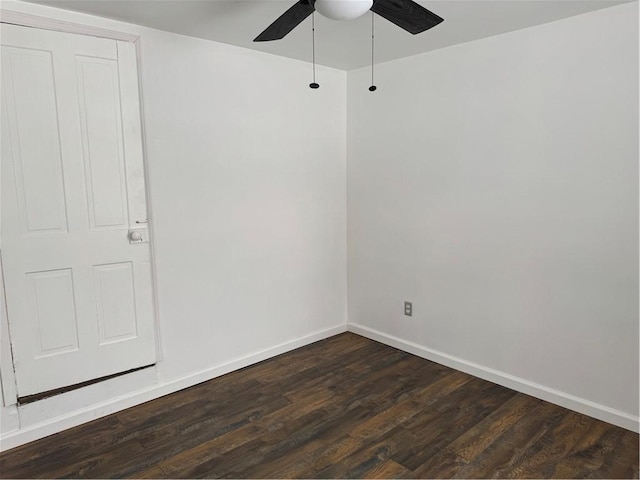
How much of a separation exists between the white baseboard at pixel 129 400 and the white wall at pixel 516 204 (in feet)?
3.40

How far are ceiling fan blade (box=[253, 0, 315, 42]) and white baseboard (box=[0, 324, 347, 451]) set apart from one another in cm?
226

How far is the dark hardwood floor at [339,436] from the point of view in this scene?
2.19 m

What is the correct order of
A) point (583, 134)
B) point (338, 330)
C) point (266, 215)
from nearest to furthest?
point (583, 134) → point (266, 215) → point (338, 330)

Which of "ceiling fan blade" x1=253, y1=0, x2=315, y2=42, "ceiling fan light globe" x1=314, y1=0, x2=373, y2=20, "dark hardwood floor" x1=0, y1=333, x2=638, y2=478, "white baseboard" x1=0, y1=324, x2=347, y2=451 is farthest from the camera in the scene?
"white baseboard" x1=0, y1=324, x2=347, y2=451

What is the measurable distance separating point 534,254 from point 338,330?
188cm

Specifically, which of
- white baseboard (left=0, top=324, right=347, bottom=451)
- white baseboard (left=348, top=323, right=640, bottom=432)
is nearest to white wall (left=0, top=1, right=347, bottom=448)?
white baseboard (left=0, top=324, right=347, bottom=451)

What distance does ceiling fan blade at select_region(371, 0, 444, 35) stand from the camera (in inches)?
67.7

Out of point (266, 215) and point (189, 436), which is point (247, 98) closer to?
point (266, 215)

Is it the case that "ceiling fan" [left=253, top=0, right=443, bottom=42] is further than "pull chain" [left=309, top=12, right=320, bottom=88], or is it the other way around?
"pull chain" [left=309, top=12, right=320, bottom=88]

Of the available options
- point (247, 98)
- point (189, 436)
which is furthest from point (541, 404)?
point (247, 98)

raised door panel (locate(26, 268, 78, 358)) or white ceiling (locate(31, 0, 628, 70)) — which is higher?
white ceiling (locate(31, 0, 628, 70))

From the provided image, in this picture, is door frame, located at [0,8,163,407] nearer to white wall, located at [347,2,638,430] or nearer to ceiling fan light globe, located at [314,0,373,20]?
ceiling fan light globe, located at [314,0,373,20]

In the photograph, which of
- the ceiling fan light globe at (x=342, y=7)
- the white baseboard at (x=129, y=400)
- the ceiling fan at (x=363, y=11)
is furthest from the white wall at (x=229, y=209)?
the ceiling fan light globe at (x=342, y=7)

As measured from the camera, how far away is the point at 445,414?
2.66 metres
